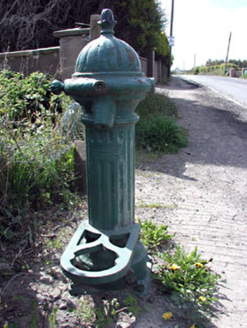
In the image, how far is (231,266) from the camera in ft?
8.14

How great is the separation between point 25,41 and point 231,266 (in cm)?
731

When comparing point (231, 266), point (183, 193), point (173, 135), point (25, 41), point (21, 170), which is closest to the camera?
point (231, 266)

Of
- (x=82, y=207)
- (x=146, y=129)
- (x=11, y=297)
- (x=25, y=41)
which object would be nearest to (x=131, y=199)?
(x=11, y=297)

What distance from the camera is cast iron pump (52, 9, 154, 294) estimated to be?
1.72 metres

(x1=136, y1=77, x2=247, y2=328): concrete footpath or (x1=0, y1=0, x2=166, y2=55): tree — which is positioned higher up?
(x1=0, y1=0, x2=166, y2=55): tree

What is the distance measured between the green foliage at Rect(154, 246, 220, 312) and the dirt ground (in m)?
0.08

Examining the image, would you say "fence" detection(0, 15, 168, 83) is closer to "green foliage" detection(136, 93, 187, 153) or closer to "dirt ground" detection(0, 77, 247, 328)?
"green foliage" detection(136, 93, 187, 153)

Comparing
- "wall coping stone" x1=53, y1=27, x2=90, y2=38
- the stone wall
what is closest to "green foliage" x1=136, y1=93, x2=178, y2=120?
the stone wall

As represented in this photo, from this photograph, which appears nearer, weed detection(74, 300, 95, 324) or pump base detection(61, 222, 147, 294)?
pump base detection(61, 222, 147, 294)

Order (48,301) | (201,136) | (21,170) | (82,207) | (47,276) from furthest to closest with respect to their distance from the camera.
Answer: (201,136)
(82,207)
(21,170)
(47,276)
(48,301)

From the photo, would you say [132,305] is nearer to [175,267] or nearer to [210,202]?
[175,267]

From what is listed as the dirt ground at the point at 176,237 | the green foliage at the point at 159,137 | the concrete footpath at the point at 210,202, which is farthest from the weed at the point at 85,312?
the green foliage at the point at 159,137

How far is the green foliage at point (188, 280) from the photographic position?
2.07m

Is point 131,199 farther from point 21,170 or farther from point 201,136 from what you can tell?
point 201,136
